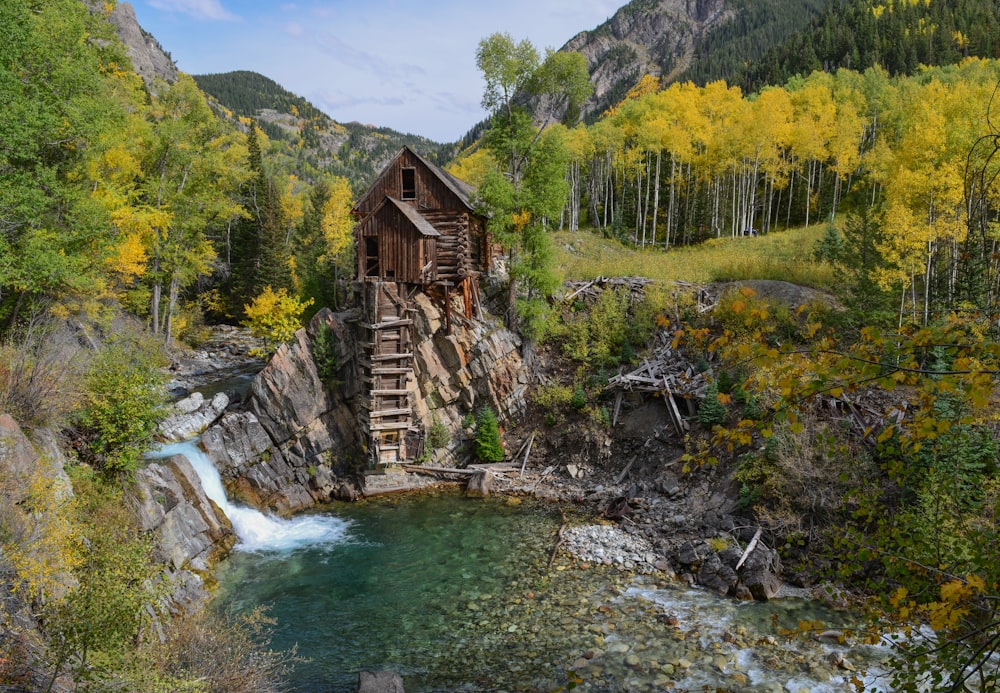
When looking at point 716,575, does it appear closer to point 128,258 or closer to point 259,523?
point 259,523

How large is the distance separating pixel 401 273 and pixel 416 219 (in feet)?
8.38

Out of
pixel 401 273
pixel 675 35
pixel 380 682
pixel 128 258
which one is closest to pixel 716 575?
pixel 380 682

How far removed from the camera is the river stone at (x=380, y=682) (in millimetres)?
10430

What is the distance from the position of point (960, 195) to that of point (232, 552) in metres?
25.5

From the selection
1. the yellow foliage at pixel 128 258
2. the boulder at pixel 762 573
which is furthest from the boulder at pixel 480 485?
the yellow foliage at pixel 128 258

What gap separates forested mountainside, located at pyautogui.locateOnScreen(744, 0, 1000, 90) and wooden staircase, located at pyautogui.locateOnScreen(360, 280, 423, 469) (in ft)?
226

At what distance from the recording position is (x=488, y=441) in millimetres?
23562

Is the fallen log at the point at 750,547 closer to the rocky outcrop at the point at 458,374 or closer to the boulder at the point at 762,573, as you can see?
the boulder at the point at 762,573

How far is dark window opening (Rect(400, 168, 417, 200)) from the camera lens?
2638 centimetres

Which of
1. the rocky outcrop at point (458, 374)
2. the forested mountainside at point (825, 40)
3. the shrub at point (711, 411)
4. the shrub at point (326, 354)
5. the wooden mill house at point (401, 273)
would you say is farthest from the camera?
the forested mountainside at point (825, 40)

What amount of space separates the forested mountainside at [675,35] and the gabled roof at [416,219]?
11334 cm

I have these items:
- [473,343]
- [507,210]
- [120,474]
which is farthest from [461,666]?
[507,210]

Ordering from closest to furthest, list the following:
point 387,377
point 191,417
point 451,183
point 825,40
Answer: point 191,417, point 387,377, point 451,183, point 825,40

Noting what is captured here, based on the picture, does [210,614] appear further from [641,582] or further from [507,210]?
[507,210]
